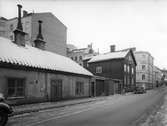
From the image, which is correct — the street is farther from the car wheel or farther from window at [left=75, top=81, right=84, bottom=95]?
window at [left=75, top=81, right=84, bottom=95]

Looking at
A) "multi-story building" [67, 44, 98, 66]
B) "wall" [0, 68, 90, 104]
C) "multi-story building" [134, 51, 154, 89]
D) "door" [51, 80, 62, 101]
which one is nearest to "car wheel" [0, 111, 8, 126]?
"wall" [0, 68, 90, 104]

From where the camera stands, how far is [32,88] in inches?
663

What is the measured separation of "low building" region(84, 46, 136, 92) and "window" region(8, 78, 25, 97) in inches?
1080

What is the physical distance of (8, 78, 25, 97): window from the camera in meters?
14.7

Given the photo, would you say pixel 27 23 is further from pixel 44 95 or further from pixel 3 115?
pixel 3 115

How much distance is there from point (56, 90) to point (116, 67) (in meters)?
25.9

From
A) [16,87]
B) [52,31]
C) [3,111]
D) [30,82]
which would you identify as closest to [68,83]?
[30,82]

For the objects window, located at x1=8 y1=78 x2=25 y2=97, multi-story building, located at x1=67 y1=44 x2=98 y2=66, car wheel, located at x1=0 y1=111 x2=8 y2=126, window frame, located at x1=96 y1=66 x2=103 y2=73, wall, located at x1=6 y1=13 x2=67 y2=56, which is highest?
wall, located at x1=6 y1=13 x2=67 y2=56

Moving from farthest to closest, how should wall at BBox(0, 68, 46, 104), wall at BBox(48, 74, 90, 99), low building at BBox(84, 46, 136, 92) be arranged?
low building at BBox(84, 46, 136, 92)
wall at BBox(48, 74, 90, 99)
wall at BBox(0, 68, 46, 104)

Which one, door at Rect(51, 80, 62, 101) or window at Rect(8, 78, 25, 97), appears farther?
door at Rect(51, 80, 62, 101)

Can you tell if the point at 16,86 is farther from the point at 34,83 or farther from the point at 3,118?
the point at 3,118

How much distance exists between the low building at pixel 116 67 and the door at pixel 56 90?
21.8 m

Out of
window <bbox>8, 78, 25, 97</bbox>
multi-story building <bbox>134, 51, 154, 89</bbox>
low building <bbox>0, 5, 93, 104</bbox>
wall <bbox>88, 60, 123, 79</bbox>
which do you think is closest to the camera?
low building <bbox>0, 5, 93, 104</bbox>

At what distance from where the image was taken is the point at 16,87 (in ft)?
50.1
